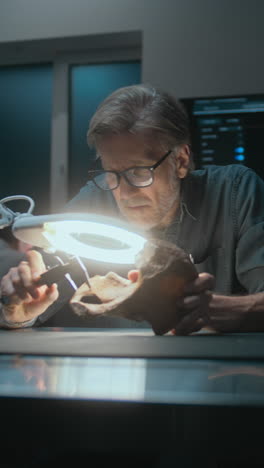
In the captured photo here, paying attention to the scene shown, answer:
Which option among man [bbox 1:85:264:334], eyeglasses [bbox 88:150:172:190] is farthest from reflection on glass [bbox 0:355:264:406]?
eyeglasses [bbox 88:150:172:190]

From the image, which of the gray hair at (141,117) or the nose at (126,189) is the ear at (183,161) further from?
the nose at (126,189)

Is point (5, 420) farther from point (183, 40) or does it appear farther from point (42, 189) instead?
point (183, 40)

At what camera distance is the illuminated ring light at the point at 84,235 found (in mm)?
756

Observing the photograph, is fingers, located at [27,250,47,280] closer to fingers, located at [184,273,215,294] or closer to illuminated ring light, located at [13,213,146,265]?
illuminated ring light, located at [13,213,146,265]

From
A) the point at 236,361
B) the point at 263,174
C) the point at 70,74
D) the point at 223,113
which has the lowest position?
the point at 236,361

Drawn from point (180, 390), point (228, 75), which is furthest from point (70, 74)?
point (180, 390)

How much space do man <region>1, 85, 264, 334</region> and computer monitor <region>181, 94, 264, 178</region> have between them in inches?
10.7

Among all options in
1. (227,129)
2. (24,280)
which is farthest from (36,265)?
(227,129)

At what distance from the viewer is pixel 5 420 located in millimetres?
430

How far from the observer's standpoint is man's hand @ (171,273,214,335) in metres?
0.85

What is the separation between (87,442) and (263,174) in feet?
3.97

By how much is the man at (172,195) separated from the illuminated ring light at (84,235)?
20cm

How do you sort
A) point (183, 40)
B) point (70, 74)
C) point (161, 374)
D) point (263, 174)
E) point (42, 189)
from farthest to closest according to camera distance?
point (183, 40)
point (70, 74)
point (42, 189)
point (263, 174)
point (161, 374)

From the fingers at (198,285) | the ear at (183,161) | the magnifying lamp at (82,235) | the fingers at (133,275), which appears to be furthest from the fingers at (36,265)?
the ear at (183,161)
